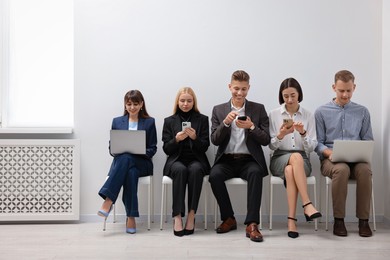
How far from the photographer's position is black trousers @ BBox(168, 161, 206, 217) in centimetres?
385

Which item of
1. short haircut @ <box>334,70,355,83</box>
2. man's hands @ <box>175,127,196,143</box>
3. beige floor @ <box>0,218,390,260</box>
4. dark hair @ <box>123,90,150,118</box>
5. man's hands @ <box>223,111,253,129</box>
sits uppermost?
short haircut @ <box>334,70,355,83</box>

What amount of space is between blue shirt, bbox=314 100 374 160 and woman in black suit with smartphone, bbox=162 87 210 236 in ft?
3.25

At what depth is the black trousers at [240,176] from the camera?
3.77 metres

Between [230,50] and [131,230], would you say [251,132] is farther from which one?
[131,230]

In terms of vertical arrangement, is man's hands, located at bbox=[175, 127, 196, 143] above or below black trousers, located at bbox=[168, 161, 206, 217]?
above

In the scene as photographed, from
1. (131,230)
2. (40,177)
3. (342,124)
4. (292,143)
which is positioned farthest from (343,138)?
(40,177)

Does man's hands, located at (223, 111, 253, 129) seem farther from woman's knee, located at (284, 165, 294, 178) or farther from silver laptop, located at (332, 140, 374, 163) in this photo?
silver laptop, located at (332, 140, 374, 163)

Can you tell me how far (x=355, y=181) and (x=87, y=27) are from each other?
8.86ft

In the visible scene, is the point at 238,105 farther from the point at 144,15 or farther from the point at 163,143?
the point at 144,15

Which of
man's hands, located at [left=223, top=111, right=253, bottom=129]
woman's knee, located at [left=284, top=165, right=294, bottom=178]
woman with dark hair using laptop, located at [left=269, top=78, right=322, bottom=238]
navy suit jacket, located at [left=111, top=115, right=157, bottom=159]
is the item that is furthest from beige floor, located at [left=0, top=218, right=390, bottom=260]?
man's hands, located at [left=223, top=111, right=253, bottom=129]

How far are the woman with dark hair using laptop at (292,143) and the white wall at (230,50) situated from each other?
0.40 m

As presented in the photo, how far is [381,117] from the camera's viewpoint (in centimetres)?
445

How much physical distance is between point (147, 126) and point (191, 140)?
42 centimetres

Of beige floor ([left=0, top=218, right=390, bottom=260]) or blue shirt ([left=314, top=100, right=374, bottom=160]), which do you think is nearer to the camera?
beige floor ([left=0, top=218, right=390, bottom=260])
